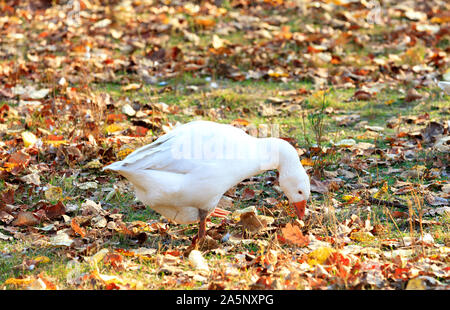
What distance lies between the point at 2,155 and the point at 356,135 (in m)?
3.32

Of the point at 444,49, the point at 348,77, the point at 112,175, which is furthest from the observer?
the point at 444,49

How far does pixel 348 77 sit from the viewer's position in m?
7.87

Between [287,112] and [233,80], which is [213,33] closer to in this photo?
[233,80]

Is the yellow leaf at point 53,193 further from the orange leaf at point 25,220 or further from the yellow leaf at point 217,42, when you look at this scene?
the yellow leaf at point 217,42

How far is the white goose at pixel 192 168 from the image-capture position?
3984mm

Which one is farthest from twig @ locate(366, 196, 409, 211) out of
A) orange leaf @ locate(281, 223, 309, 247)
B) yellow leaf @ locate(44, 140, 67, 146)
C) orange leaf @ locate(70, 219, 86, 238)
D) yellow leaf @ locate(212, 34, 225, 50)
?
yellow leaf @ locate(212, 34, 225, 50)

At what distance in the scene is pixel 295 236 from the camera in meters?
3.98

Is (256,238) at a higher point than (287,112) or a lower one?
higher

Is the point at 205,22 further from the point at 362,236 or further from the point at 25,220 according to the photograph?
the point at 362,236

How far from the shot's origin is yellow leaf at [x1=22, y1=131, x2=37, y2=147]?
5697 millimetres

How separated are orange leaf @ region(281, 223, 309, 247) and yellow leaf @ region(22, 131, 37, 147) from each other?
110 inches

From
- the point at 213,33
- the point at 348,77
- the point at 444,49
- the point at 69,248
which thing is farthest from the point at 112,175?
the point at 444,49

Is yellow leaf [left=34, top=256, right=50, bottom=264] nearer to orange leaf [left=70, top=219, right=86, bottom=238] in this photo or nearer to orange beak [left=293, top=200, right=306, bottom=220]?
orange leaf [left=70, top=219, right=86, bottom=238]

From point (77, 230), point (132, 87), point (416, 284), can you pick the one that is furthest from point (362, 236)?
point (132, 87)
